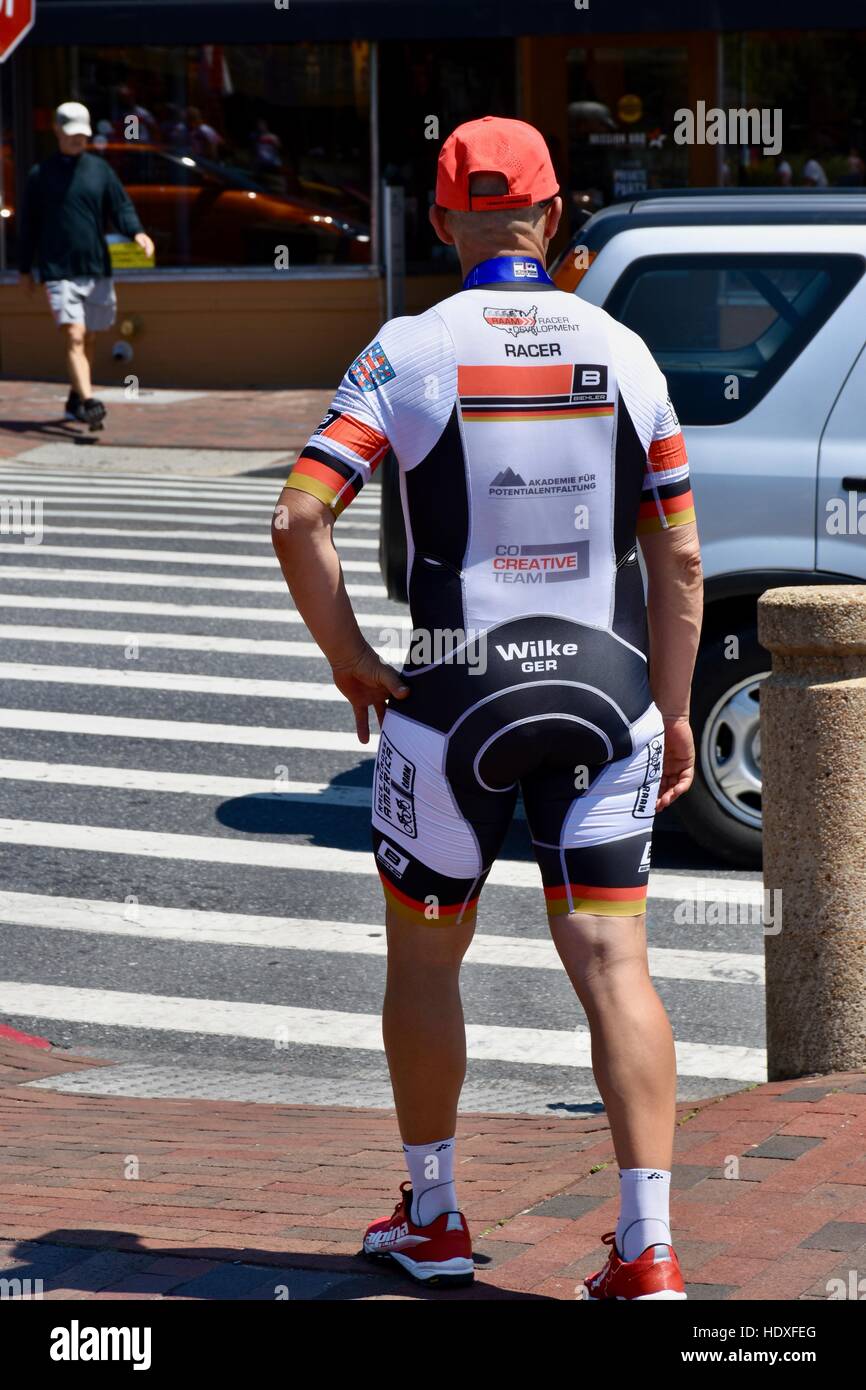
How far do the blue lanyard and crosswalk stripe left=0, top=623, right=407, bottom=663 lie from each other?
21.9 ft

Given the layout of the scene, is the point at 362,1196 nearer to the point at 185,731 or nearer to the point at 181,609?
the point at 185,731

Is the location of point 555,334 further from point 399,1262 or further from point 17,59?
point 17,59

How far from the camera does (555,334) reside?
347 cm

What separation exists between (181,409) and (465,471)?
53.6ft

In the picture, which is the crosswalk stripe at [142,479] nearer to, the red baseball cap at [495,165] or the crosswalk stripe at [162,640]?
the crosswalk stripe at [162,640]

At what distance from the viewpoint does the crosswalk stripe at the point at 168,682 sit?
9.65m

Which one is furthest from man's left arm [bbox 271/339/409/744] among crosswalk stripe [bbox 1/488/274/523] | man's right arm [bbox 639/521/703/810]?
crosswalk stripe [bbox 1/488/274/523]

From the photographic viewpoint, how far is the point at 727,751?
23.5 ft

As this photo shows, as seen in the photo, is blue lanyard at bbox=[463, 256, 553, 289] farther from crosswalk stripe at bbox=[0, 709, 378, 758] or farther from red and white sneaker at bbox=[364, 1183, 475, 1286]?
crosswalk stripe at bbox=[0, 709, 378, 758]

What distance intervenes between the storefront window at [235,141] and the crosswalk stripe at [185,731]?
12214mm

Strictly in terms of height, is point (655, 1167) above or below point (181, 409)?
below

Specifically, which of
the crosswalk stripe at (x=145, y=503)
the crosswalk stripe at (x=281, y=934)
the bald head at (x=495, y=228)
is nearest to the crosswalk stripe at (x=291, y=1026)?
the crosswalk stripe at (x=281, y=934)
